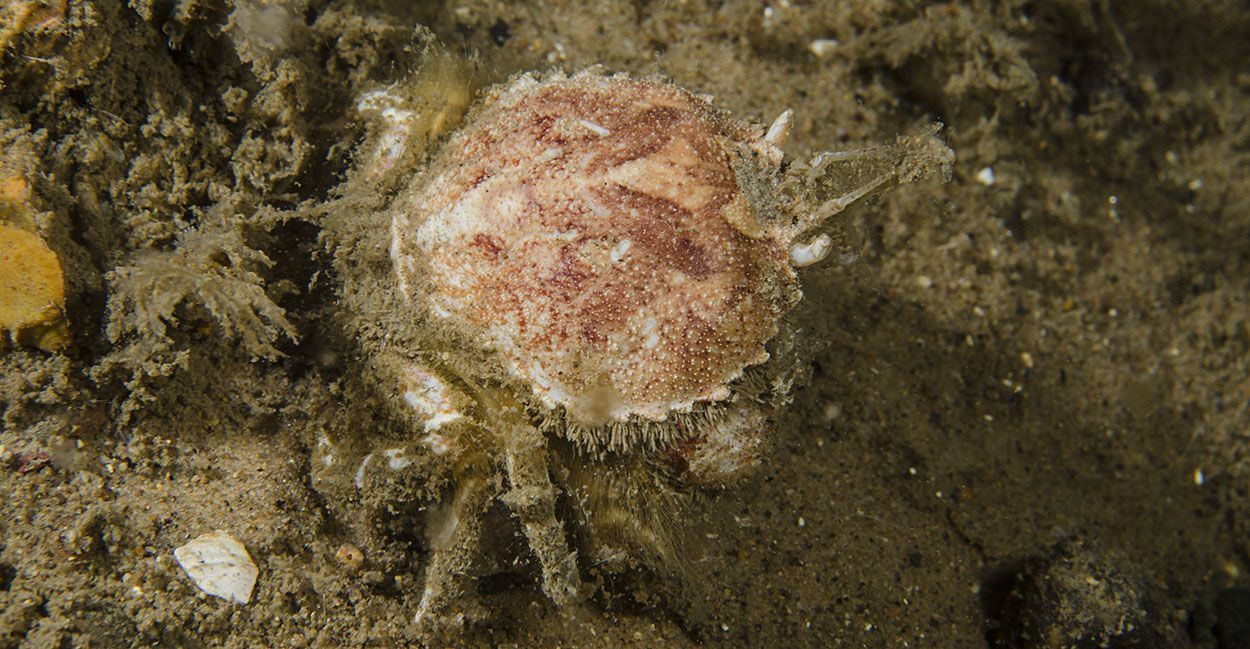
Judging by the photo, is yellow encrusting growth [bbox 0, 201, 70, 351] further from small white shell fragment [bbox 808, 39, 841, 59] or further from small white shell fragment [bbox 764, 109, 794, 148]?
small white shell fragment [bbox 808, 39, 841, 59]

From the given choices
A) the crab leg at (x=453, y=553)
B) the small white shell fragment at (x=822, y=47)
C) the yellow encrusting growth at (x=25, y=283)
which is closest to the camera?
the yellow encrusting growth at (x=25, y=283)

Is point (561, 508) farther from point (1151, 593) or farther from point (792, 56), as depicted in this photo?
point (1151, 593)

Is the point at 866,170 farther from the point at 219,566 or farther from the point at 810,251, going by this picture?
the point at 219,566

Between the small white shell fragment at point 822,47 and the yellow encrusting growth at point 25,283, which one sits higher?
the yellow encrusting growth at point 25,283

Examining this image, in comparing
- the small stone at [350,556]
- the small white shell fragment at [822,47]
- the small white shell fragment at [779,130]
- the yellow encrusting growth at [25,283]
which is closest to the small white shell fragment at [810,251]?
the small white shell fragment at [779,130]

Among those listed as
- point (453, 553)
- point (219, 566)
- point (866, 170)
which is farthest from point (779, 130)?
point (219, 566)

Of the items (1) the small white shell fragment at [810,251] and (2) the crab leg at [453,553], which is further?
(2) the crab leg at [453,553]

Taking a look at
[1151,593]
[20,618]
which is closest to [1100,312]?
[1151,593]

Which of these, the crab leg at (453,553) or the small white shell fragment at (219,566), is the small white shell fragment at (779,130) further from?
the small white shell fragment at (219,566)
